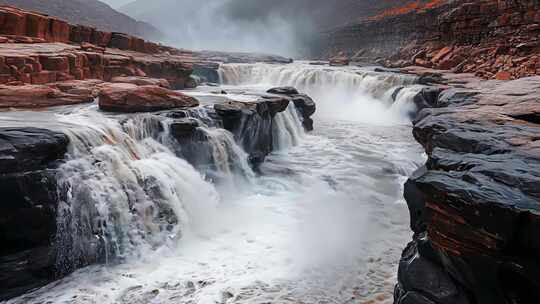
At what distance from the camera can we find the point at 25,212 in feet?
13.3

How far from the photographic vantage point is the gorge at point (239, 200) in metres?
2.59

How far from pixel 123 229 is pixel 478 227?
4.18m

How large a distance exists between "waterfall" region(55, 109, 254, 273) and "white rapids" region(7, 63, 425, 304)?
0.02 m

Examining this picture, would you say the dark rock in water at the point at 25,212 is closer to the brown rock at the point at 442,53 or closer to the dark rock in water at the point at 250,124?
the dark rock in water at the point at 250,124

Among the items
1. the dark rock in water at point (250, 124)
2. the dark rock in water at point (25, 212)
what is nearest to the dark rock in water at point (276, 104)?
the dark rock in water at point (250, 124)

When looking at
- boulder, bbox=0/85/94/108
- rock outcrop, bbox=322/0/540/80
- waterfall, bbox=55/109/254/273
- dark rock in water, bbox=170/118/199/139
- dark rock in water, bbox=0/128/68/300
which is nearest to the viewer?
dark rock in water, bbox=0/128/68/300

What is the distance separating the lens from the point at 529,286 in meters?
2.17

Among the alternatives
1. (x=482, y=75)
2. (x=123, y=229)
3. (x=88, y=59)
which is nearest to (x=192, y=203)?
(x=123, y=229)

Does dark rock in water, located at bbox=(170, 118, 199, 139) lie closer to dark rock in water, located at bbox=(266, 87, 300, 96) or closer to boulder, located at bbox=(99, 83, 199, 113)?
boulder, located at bbox=(99, 83, 199, 113)

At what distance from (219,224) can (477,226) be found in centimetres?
405

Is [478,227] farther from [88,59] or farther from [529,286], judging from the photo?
[88,59]

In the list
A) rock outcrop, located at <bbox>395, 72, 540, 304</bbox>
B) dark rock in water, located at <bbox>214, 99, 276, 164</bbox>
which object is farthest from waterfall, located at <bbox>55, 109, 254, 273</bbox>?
rock outcrop, located at <bbox>395, 72, 540, 304</bbox>

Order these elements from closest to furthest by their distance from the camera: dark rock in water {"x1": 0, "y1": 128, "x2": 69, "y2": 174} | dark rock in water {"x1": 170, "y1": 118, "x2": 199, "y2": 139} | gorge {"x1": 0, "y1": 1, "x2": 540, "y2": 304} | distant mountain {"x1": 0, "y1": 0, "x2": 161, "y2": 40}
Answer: gorge {"x1": 0, "y1": 1, "x2": 540, "y2": 304} < dark rock in water {"x1": 0, "y1": 128, "x2": 69, "y2": 174} < dark rock in water {"x1": 170, "y1": 118, "x2": 199, "y2": 139} < distant mountain {"x1": 0, "y1": 0, "x2": 161, "y2": 40}

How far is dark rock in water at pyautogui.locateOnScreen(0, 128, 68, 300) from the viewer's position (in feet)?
12.9
